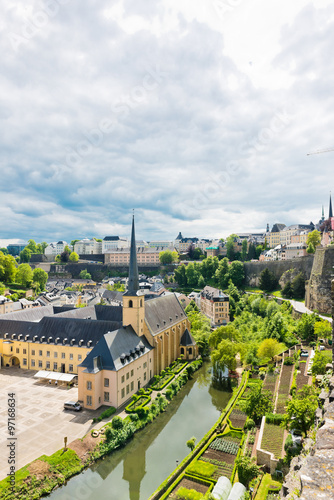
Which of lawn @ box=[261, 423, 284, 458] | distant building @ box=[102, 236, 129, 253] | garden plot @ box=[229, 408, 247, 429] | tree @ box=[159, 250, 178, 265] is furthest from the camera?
distant building @ box=[102, 236, 129, 253]

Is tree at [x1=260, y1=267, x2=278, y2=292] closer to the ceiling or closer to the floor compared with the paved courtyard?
closer to the ceiling

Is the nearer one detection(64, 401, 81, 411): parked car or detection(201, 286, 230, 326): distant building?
detection(64, 401, 81, 411): parked car

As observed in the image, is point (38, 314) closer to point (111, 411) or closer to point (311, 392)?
point (111, 411)

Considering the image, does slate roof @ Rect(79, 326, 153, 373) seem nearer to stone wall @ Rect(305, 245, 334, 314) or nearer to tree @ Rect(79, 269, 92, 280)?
stone wall @ Rect(305, 245, 334, 314)

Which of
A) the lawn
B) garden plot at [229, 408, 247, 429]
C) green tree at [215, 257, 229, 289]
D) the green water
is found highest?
green tree at [215, 257, 229, 289]

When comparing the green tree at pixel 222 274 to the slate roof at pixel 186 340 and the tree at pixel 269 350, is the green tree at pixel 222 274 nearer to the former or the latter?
the slate roof at pixel 186 340

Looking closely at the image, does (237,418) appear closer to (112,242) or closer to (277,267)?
(277,267)

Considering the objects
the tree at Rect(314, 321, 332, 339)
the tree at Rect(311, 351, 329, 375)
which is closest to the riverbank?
the tree at Rect(311, 351, 329, 375)

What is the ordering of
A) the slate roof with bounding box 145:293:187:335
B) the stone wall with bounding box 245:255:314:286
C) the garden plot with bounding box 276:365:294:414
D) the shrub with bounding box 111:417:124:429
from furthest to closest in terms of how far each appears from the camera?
1. the stone wall with bounding box 245:255:314:286
2. the slate roof with bounding box 145:293:187:335
3. the garden plot with bounding box 276:365:294:414
4. the shrub with bounding box 111:417:124:429

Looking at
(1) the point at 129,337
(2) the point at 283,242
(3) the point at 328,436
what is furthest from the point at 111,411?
(2) the point at 283,242
